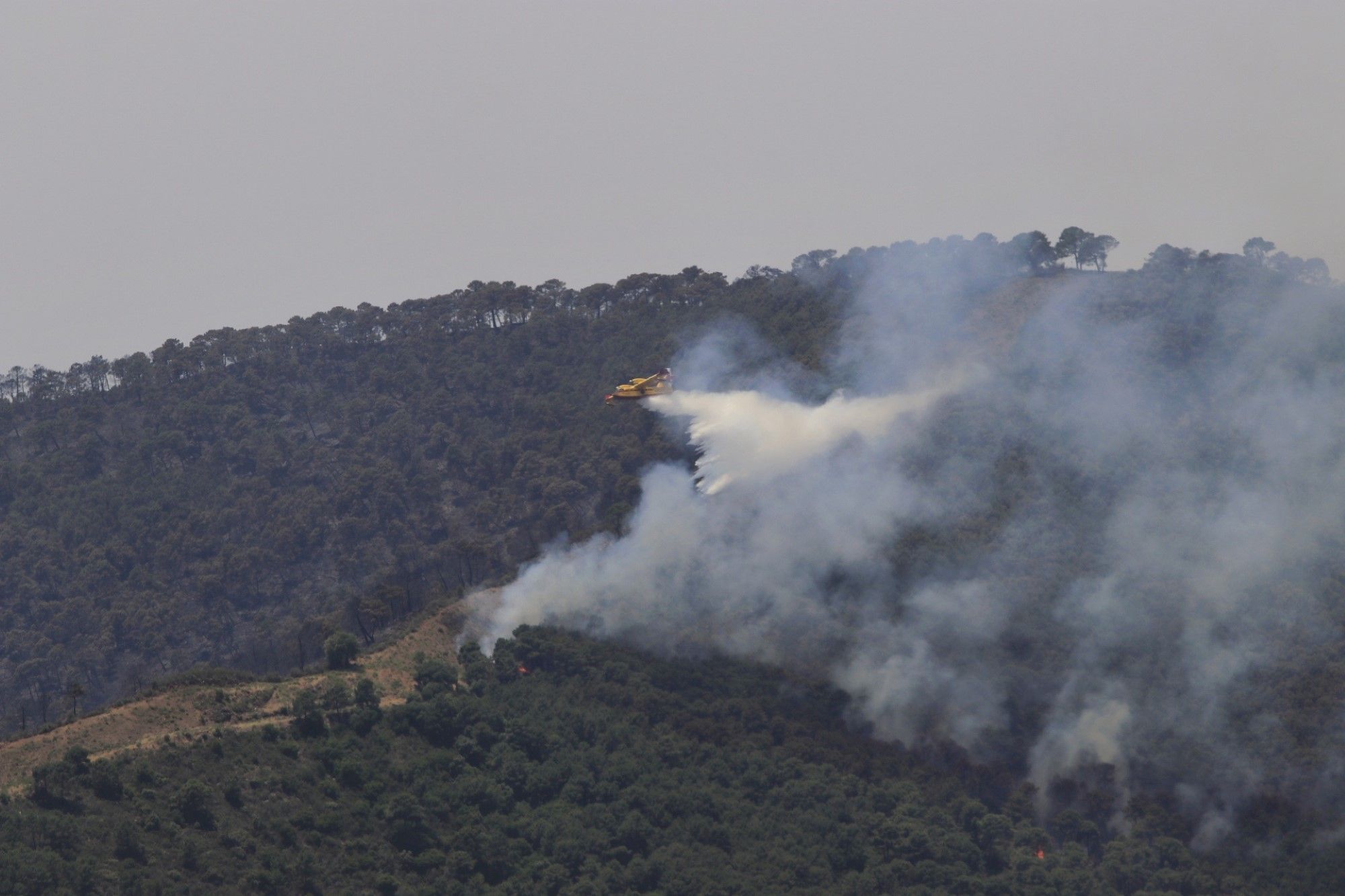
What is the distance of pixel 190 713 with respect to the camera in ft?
386

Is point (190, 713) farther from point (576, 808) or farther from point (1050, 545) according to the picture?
point (1050, 545)

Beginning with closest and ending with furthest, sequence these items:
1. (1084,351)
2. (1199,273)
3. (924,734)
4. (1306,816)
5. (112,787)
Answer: (112,787) → (1306,816) → (924,734) → (1084,351) → (1199,273)

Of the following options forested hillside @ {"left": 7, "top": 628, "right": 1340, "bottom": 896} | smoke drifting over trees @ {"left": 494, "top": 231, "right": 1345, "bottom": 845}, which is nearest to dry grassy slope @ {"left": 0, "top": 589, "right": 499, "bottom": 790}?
forested hillside @ {"left": 7, "top": 628, "right": 1340, "bottom": 896}

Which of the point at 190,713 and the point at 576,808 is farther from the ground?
the point at 190,713

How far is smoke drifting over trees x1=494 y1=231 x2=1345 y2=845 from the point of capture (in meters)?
132

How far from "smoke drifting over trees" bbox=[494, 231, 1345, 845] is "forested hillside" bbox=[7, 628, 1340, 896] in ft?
15.1

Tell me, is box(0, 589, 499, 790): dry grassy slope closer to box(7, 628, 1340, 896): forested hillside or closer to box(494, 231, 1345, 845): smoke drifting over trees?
box(7, 628, 1340, 896): forested hillside

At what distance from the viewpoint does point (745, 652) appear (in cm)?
14488

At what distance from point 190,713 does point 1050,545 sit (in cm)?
7242

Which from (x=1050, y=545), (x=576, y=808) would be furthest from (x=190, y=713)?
(x=1050, y=545)

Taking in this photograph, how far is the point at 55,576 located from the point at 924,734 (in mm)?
110293

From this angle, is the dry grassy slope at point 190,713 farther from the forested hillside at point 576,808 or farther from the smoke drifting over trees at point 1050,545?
the smoke drifting over trees at point 1050,545

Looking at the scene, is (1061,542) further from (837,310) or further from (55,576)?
(55,576)

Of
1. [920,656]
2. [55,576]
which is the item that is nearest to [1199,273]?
[920,656]
